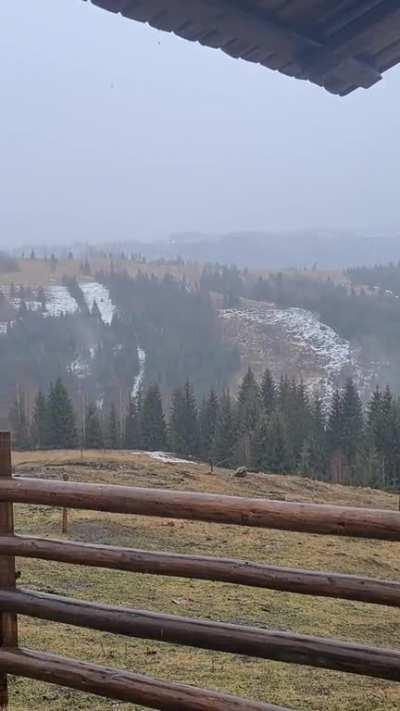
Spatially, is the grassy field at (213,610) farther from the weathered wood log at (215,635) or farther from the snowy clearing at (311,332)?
the snowy clearing at (311,332)

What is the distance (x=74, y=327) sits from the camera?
173250mm

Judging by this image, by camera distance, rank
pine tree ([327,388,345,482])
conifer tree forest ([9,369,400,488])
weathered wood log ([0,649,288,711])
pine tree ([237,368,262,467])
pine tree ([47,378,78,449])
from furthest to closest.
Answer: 1. pine tree ([327,388,345,482])
2. pine tree ([47,378,78,449])
3. pine tree ([237,368,262,467])
4. conifer tree forest ([9,369,400,488])
5. weathered wood log ([0,649,288,711])

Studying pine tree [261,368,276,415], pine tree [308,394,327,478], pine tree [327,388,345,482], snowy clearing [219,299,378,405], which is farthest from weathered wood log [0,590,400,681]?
snowy clearing [219,299,378,405]

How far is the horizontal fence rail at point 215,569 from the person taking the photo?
302cm

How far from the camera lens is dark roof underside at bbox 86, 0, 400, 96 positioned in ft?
5.79

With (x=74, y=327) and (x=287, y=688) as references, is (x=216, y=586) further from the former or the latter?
(x=74, y=327)

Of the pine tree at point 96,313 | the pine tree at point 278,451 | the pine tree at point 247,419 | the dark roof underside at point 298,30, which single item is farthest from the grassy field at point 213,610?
the pine tree at point 96,313

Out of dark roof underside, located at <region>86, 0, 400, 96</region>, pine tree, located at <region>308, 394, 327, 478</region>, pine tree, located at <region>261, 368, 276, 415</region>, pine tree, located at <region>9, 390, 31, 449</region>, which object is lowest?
pine tree, located at <region>308, 394, 327, 478</region>

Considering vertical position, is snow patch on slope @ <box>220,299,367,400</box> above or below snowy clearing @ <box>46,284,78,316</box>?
below

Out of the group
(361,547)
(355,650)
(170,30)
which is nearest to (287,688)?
(355,650)

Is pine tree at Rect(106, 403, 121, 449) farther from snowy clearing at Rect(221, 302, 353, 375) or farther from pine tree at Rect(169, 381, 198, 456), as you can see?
snowy clearing at Rect(221, 302, 353, 375)

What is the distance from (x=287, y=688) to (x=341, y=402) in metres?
63.6

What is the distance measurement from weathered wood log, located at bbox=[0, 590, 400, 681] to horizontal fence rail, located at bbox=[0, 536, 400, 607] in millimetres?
200

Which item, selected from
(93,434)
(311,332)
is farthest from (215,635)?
(311,332)
